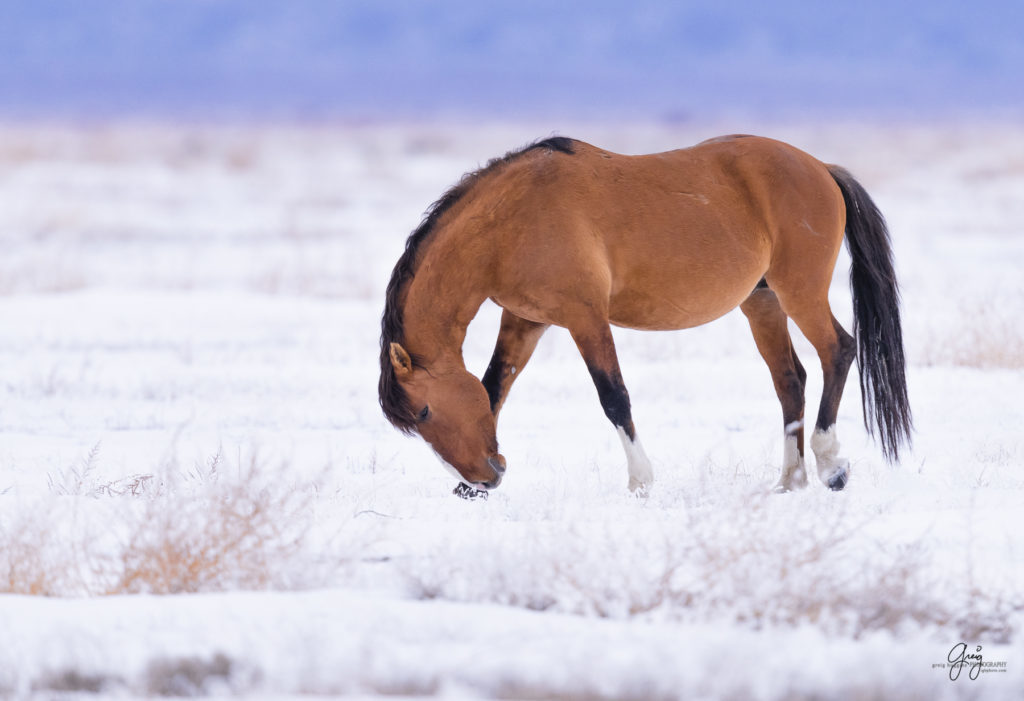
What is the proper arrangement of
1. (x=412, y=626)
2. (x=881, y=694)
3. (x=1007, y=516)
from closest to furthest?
1. (x=881, y=694)
2. (x=412, y=626)
3. (x=1007, y=516)

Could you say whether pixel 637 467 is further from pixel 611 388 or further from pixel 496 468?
pixel 496 468

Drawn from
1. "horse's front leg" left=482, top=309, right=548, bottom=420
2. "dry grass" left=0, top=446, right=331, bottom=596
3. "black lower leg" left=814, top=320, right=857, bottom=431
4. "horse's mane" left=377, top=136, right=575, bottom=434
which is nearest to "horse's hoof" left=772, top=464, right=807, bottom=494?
"black lower leg" left=814, top=320, right=857, bottom=431

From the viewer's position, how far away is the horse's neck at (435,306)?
221 inches

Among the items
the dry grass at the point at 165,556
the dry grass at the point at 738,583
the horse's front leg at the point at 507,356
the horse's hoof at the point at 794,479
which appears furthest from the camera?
the horse's front leg at the point at 507,356

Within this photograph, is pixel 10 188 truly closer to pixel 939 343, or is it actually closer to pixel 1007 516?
pixel 939 343

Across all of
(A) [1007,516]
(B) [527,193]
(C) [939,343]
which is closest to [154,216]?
(C) [939,343]

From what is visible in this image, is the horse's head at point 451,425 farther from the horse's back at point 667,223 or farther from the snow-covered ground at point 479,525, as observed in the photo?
the horse's back at point 667,223

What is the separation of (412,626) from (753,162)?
3.68m

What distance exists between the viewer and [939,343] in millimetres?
10773

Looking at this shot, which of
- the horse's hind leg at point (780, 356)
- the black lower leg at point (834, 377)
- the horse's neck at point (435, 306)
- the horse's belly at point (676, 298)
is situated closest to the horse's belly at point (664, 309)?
the horse's belly at point (676, 298)

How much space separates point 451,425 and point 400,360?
16.3 inches
